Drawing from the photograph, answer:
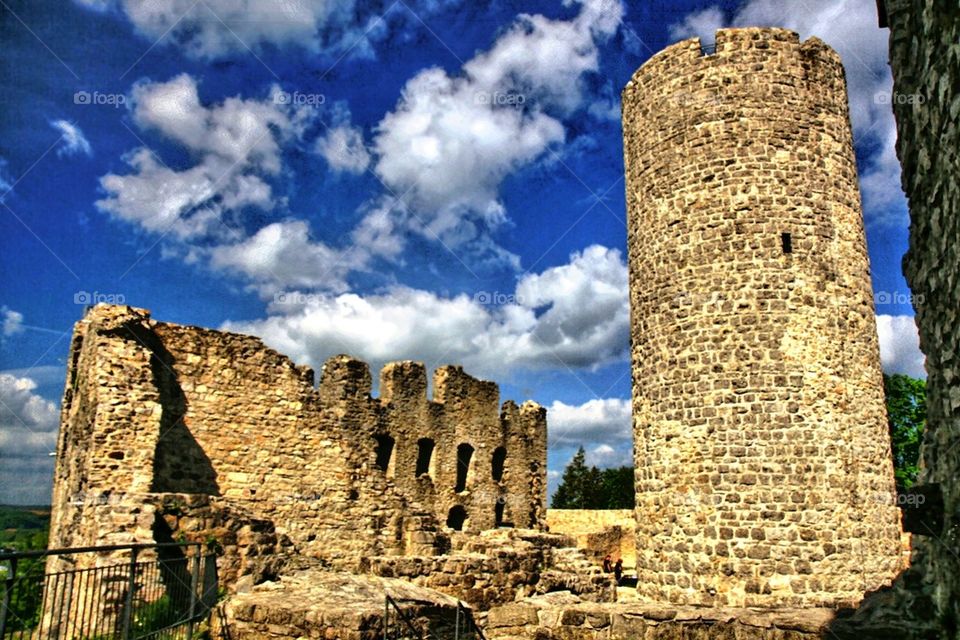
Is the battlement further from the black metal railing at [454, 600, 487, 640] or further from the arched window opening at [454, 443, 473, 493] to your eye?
the arched window opening at [454, 443, 473, 493]

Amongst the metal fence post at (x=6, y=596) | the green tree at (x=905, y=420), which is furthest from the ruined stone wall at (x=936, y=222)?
the green tree at (x=905, y=420)

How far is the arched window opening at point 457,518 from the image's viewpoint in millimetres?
23000

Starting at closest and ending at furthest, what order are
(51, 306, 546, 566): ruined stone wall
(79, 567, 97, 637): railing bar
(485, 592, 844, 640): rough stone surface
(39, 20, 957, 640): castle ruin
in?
1. (485, 592, 844, 640): rough stone surface
2. (79, 567, 97, 637): railing bar
3. (39, 20, 957, 640): castle ruin
4. (51, 306, 546, 566): ruined stone wall

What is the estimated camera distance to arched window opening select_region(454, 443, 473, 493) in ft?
76.3

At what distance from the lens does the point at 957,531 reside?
163 inches

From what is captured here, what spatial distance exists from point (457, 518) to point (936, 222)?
66.4ft

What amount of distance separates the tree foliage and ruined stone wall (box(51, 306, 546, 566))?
131 ft

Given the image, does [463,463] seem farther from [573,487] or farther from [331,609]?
[573,487]

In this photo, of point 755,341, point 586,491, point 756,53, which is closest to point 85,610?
point 755,341

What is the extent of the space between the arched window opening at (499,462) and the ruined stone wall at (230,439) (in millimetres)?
4230

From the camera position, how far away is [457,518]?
23.1 metres

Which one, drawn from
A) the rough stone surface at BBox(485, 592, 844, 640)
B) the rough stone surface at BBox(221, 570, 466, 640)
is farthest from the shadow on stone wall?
the rough stone surface at BBox(485, 592, 844, 640)

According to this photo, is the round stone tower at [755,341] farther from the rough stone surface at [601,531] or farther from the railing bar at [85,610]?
the rough stone surface at [601,531]

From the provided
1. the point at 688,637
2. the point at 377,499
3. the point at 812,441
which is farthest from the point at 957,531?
the point at 377,499
